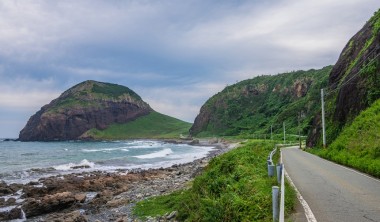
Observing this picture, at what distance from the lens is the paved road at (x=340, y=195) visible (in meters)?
9.25

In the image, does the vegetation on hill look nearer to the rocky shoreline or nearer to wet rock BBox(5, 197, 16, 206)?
the rocky shoreline

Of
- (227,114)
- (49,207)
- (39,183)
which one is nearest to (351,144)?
(49,207)

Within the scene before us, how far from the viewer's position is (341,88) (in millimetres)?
34719

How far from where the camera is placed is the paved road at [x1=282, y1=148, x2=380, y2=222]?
925 centimetres

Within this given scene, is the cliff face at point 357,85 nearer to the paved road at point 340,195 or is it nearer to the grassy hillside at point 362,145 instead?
the grassy hillside at point 362,145

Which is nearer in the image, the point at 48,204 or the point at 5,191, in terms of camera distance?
the point at 48,204

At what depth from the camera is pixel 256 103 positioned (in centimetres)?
17138

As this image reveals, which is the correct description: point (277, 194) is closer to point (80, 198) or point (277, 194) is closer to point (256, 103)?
point (80, 198)

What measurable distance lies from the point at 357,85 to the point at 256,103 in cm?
14205

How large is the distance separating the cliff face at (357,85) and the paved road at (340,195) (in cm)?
1282

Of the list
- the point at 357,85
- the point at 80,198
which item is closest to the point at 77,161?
the point at 80,198

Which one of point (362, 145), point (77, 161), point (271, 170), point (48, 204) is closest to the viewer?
point (271, 170)

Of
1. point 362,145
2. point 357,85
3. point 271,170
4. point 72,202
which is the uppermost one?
point 357,85

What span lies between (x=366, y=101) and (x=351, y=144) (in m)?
5.79
